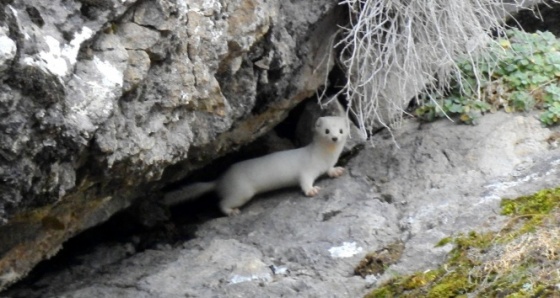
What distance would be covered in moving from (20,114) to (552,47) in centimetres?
343

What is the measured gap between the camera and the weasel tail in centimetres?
548

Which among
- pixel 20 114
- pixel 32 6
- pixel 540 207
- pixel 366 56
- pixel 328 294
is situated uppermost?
pixel 32 6

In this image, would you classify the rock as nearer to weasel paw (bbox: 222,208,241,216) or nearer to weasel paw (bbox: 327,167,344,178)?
weasel paw (bbox: 222,208,241,216)

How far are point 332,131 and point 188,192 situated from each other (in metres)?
0.89

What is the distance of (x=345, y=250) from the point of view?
4523mm

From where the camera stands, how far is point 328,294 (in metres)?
4.16

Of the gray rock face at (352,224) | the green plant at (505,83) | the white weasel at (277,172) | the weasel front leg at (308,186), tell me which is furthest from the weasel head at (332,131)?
the green plant at (505,83)

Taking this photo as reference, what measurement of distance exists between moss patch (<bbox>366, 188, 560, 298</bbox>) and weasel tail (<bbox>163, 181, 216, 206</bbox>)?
5.90 feet

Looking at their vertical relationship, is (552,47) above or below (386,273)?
above

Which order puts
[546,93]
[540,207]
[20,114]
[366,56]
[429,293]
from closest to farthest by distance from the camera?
1. [20,114]
2. [429,293]
3. [540,207]
4. [366,56]
5. [546,93]

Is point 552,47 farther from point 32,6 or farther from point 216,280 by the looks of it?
point 32,6

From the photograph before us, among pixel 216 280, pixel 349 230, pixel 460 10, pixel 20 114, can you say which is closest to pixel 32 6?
pixel 20 114

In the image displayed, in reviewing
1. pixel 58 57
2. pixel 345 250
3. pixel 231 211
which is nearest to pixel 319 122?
pixel 231 211

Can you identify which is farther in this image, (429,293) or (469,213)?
(469,213)
